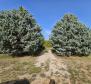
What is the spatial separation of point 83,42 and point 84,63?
23.2 ft

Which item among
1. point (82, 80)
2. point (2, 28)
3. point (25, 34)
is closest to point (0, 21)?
point (2, 28)

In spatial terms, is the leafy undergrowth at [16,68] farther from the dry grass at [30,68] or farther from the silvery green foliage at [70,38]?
the silvery green foliage at [70,38]

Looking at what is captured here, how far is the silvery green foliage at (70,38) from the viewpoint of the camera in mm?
44781

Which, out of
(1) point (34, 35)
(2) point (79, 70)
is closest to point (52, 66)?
(2) point (79, 70)

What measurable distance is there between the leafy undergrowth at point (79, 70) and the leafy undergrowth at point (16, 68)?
4.58 metres

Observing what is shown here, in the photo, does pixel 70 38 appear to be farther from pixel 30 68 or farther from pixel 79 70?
pixel 30 68

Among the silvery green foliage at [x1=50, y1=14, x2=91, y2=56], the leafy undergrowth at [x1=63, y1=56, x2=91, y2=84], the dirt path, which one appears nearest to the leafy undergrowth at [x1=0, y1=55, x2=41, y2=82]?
the dirt path

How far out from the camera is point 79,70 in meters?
35.4

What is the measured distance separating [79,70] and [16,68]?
8.28 m

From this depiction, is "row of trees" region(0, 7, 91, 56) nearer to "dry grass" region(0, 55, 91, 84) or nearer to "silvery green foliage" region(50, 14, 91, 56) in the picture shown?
"silvery green foliage" region(50, 14, 91, 56)

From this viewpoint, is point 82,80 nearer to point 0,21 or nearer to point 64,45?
point 64,45

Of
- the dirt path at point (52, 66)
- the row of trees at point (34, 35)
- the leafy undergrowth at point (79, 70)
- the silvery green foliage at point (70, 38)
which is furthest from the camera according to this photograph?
the silvery green foliage at point (70, 38)

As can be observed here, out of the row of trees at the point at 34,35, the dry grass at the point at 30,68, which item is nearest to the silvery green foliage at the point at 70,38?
the row of trees at the point at 34,35

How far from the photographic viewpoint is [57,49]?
4516 cm
